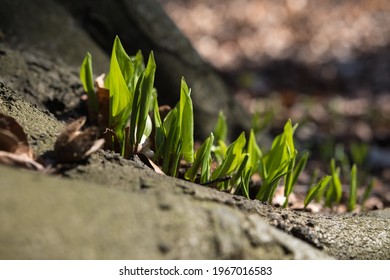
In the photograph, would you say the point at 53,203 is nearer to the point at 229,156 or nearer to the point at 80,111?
the point at 229,156

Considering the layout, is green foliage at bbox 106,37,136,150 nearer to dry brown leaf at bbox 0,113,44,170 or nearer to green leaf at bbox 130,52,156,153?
green leaf at bbox 130,52,156,153

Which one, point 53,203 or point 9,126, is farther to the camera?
point 9,126

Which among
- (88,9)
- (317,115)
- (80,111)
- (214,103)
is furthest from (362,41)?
(80,111)

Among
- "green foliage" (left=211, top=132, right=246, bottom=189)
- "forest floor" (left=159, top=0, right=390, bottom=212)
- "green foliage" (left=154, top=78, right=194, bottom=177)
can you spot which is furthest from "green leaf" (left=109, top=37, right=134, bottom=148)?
"forest floor" (left=159, top=0, right=390, bottom=212)

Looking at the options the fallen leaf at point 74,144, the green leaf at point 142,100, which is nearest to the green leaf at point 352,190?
the green leaf at point 142,100

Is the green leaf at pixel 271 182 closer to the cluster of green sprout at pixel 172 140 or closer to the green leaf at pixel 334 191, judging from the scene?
the cluster of green sprout at pixel 172 140

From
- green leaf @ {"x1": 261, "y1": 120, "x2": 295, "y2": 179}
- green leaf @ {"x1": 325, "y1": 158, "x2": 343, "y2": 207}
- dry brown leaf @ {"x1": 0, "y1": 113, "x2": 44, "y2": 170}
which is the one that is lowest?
green leaf @ {"x1": 325, "y1": 158, "x2": 343, "y2": 207}
